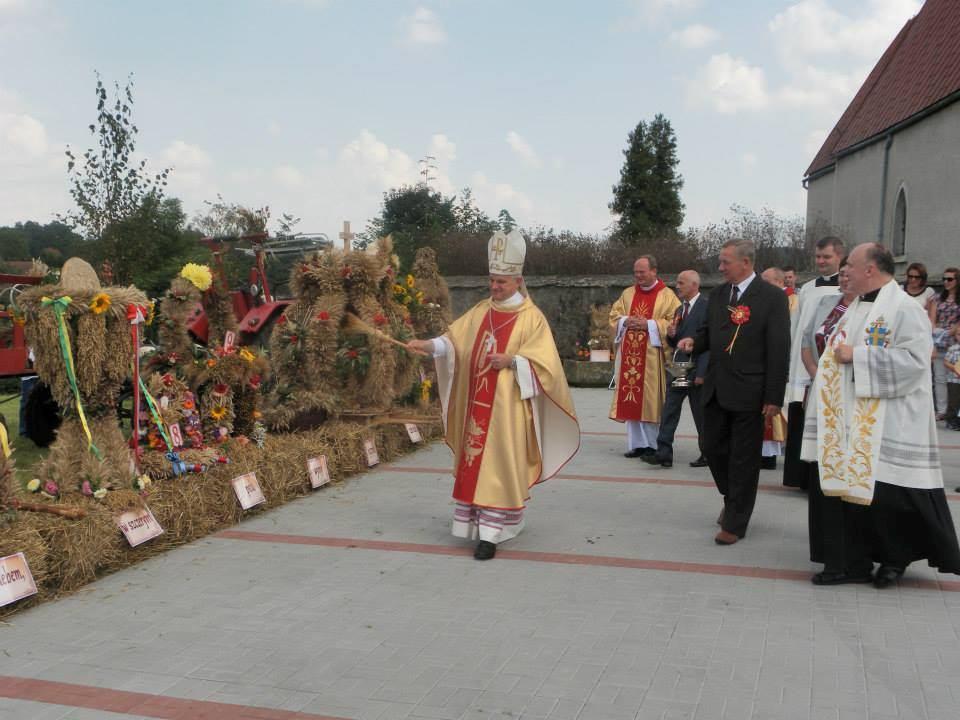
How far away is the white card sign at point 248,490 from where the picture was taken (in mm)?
6742

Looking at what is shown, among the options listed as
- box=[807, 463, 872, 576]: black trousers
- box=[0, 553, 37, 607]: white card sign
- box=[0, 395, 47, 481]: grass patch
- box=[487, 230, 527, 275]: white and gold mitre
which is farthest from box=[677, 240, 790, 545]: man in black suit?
box=[0, 395, 47, 481]: grass patch

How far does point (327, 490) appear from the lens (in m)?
7.89

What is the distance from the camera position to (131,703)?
3.75 m

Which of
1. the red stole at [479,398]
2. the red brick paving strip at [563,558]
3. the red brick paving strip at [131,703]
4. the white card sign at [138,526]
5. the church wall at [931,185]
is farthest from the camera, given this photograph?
the church wall at [931,185]

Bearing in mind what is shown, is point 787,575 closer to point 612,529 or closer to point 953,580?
point 953,580

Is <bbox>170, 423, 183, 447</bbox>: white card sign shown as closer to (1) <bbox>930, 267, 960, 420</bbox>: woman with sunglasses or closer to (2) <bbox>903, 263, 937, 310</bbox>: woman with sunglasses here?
(2) <bbox>903, 263, 937, 310</bbox>: woman with sunglasses

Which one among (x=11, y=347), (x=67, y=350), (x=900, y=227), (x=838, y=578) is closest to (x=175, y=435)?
(x=67, y=350)

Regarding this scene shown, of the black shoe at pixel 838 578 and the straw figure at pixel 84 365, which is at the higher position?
the straw figure at pixel 84 365

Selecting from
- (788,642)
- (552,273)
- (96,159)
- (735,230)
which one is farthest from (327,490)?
(735,230)

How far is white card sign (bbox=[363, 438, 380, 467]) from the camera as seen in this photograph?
28.7ft

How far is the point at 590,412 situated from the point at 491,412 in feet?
24.9

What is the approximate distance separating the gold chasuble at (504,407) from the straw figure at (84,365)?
210 centimetres

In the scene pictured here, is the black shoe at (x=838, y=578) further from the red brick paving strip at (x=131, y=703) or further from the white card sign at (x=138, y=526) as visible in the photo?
the white card sign at (x=138, y=526)

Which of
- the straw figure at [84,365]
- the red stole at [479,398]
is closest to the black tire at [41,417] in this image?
the straw figure at [84,365]
